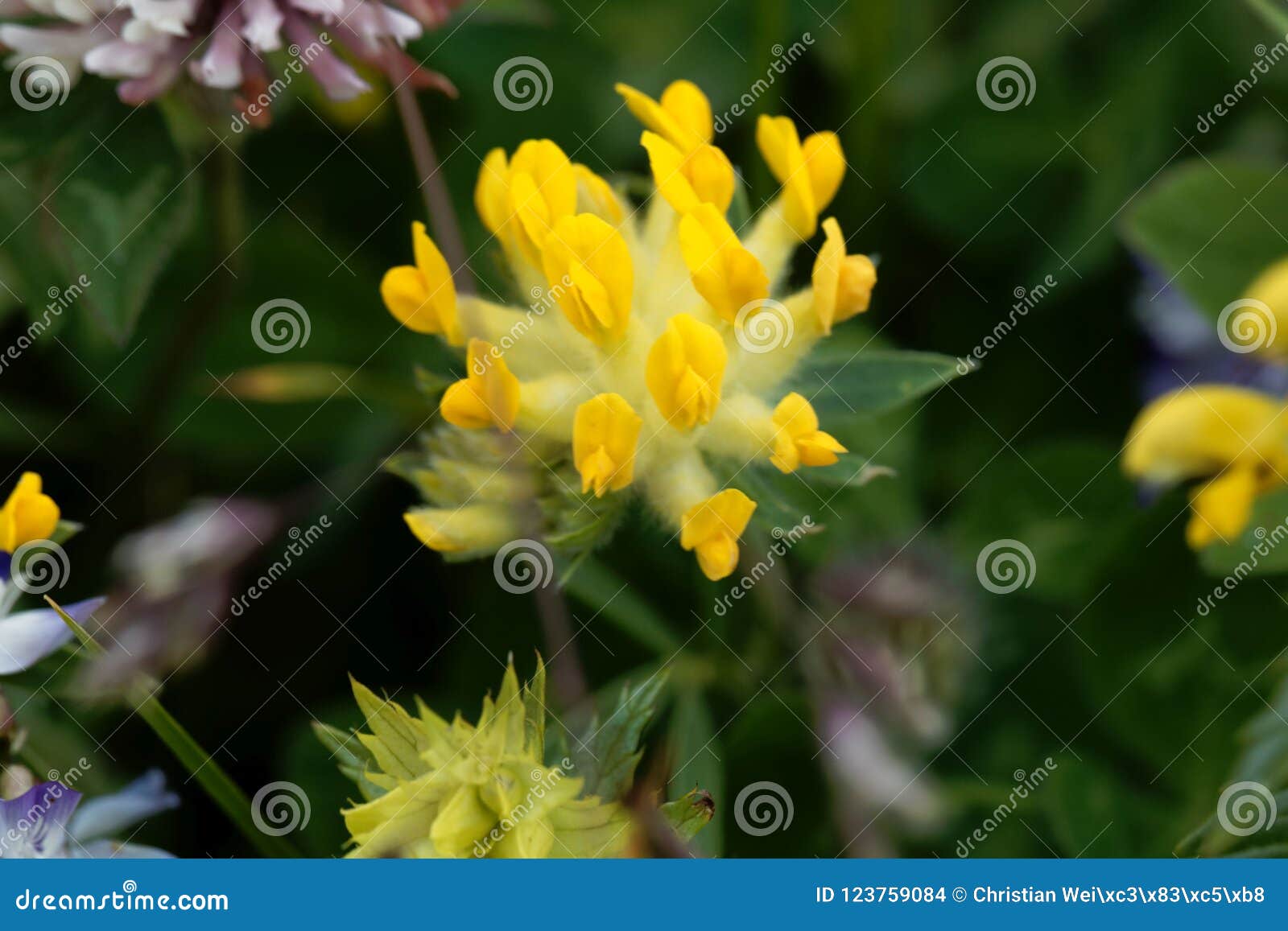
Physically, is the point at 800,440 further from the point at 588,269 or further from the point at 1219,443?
the point at 1219,443

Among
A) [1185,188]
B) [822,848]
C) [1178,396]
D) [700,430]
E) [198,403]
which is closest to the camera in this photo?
[700,430]

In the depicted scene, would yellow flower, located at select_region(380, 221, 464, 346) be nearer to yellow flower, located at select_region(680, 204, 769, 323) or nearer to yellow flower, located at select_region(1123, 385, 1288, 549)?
yellow flower, located at select_region(680, 204, 769, 323)

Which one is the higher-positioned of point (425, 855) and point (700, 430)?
point (700, 430)

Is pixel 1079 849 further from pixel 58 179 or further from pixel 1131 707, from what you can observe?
pixel 58 179

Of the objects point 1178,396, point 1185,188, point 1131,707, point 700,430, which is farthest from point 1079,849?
point 1185,188

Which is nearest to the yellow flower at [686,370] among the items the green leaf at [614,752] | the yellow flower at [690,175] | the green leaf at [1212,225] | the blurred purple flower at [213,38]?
the yellow flower at [690,175]

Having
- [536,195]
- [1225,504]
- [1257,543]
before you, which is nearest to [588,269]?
[536,195]

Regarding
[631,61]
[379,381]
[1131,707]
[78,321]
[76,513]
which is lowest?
[76,513]

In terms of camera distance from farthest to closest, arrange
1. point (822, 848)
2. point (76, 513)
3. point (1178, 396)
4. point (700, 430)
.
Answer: point (76, 513)
point (822, 848)
point (1178, 396)
point (700, 430)
